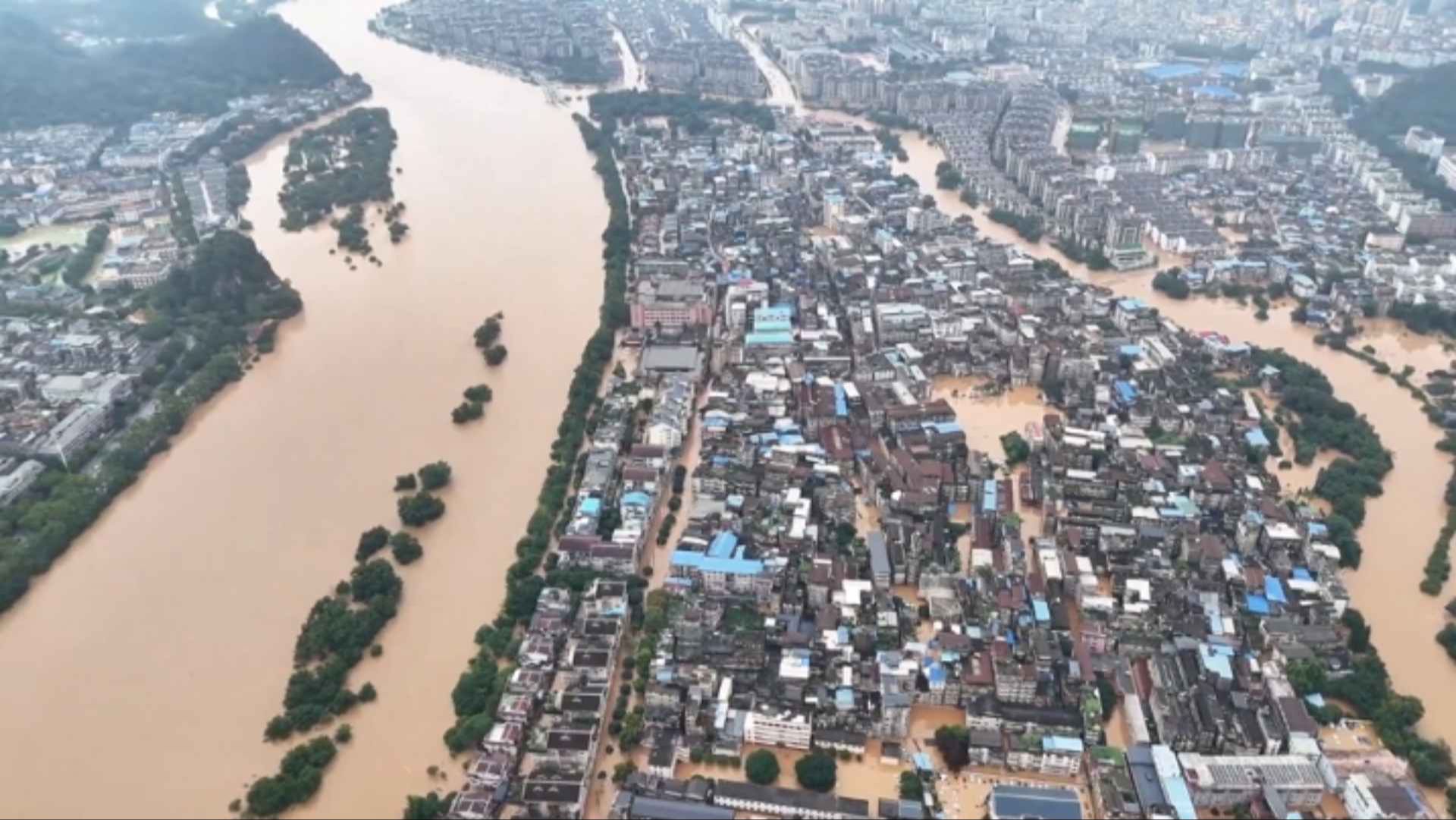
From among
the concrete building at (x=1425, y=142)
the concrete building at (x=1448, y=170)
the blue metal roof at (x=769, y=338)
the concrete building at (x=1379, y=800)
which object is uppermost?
the concrete building at (x=1425, y=142)

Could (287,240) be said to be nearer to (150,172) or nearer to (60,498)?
(150,172)

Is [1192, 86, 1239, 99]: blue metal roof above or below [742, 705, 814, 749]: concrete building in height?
above

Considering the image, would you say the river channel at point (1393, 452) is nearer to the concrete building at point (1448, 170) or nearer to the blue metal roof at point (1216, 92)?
the concrete building at point (1448, 170)

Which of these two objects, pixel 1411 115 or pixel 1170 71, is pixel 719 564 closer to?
pixel 1411 115

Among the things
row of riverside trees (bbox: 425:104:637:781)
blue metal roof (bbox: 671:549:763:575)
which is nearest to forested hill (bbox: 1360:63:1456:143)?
row of riverside trees (bbox: 425:104:637:781)

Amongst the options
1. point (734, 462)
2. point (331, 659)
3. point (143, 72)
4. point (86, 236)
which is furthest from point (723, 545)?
point (143, 72)

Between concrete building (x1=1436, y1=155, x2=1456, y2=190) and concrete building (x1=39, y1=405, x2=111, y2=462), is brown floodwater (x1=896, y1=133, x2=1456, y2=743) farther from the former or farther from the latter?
concrete building (x1=39, y1=405, x2=111, y2=462)

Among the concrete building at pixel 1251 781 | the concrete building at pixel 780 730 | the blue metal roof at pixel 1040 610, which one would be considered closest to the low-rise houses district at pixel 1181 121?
the blue metal roof at pixel 1040 610
